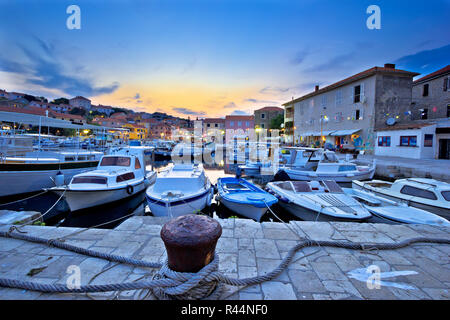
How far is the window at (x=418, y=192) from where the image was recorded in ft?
22.1

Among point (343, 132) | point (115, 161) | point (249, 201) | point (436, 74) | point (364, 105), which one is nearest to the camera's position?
point (249, 201)

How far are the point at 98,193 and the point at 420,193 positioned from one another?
38.4 feet

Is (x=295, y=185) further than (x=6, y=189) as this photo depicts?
No

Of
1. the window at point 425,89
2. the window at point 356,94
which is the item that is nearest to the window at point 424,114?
the window at point 425,89

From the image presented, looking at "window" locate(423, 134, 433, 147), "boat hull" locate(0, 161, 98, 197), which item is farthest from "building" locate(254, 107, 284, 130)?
"boat hull" locate(0, 161, 98, 197)

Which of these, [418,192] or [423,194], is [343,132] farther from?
[423,194]

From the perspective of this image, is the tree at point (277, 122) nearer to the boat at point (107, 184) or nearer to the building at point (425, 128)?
the building at point (425, 128)

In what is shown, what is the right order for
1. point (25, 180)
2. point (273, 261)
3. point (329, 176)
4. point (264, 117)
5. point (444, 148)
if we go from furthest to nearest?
point (264, 117) → point (444, 148) → point (329, 176) → point (25, 180) → point (273, 261)

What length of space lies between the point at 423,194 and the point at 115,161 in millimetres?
12819

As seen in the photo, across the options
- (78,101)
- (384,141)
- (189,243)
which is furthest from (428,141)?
(78,101)

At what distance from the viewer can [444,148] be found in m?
18.3

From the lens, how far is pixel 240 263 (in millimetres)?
2844

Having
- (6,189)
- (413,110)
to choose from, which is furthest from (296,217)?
(413,110)
